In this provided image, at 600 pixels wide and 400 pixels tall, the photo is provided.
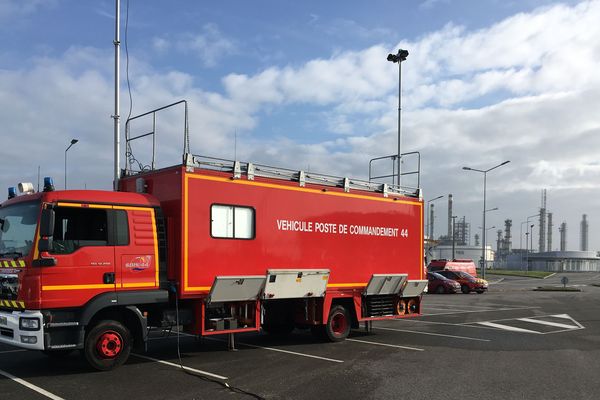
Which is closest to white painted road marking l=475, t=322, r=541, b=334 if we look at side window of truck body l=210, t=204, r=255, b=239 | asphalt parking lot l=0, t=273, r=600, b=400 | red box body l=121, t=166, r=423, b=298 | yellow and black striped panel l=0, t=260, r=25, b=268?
asphalt parking lot l=0, t=273, r=600, b=400

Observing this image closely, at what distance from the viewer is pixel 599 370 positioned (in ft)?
29.9

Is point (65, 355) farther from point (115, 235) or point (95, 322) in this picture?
point (115, 235)

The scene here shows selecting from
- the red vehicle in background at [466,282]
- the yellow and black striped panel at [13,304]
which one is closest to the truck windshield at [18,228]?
the yellow and black striped panel at [13,304]

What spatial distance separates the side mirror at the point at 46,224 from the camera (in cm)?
796

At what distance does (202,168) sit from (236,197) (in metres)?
0.88

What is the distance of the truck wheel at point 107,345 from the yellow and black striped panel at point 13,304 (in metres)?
1.04

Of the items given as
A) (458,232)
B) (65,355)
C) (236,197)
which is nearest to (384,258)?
(236,197)

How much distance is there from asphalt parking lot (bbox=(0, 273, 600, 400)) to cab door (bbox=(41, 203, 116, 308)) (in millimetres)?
1244

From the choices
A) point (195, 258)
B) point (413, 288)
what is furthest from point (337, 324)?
point (195, 258)

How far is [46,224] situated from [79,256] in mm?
720

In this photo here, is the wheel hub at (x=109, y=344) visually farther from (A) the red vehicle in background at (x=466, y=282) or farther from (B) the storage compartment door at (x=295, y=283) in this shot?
(A) the red vehicle in background at (x=466, y=282)

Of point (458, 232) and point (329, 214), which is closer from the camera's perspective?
point (329, 214)

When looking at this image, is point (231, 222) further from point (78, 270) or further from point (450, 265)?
point (450, 265)

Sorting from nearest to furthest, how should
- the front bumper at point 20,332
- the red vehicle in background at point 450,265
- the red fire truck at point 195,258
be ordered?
the front bumper at point 20,332, the red fire truck at point 195,258, the red vehicle in background at point 450,265
